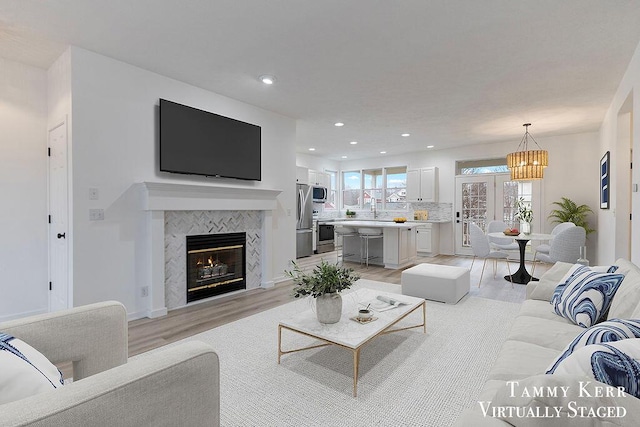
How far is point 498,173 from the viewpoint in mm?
7391

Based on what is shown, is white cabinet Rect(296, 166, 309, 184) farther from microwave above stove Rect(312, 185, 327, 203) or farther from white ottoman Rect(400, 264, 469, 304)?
white ottoman Rect(400, 264, 469, 304)

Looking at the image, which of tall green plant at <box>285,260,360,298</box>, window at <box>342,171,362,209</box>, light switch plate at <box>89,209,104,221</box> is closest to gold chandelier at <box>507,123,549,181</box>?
tall green plant at <box>285,260,360,298</box>

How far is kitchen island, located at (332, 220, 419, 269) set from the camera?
6.21 metres

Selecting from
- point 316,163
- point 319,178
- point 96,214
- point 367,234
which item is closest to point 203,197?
point 96,214

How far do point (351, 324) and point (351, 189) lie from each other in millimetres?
7806

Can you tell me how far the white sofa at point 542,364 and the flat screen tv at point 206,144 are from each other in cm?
361

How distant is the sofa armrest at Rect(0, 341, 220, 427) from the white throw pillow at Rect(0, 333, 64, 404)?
0.39 feet

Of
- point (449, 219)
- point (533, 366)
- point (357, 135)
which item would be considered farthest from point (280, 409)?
point (449, 219)

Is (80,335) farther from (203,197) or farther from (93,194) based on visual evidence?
(203,197)

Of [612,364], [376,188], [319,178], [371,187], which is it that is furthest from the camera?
[371,187]

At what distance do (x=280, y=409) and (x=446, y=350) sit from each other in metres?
1.52

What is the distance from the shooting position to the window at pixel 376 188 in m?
9.14

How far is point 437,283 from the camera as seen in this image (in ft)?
13.1

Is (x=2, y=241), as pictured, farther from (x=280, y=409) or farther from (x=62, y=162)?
(x=280, y=409)
